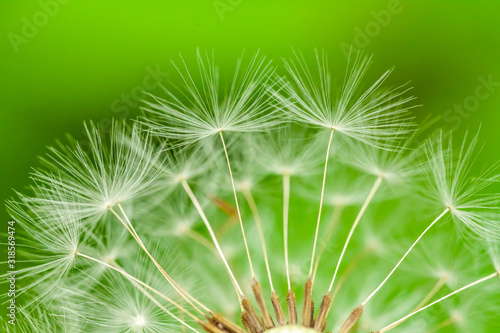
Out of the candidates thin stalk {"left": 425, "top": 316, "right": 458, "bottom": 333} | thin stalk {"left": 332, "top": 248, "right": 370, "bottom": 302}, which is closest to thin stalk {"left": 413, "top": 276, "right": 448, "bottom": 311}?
thin stalk {"left": 425, "top": 316, "right": 458, "bottom": 333}

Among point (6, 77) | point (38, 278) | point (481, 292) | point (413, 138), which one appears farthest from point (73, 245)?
point (481, 292)

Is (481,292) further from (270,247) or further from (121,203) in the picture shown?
(121,203)

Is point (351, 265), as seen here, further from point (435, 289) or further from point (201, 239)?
point (201, 239)

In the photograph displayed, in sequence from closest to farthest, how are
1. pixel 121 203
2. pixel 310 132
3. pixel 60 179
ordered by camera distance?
pixel 60 179, pixel 121 203, pixel 310 132

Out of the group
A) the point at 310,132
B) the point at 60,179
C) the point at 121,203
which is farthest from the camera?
the point at 310,132

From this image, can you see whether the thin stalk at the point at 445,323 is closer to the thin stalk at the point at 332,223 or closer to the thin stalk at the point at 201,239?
the thin stalk at the point at 332,223

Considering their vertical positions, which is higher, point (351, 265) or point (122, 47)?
point (122, 47)

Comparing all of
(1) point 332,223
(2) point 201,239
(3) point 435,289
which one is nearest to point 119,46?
(2) point 201,239

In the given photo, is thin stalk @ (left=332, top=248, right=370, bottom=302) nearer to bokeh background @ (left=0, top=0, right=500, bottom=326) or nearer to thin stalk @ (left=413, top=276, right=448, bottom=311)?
thin stalk @ (left=413, top=276, right=448, bottom=311)
